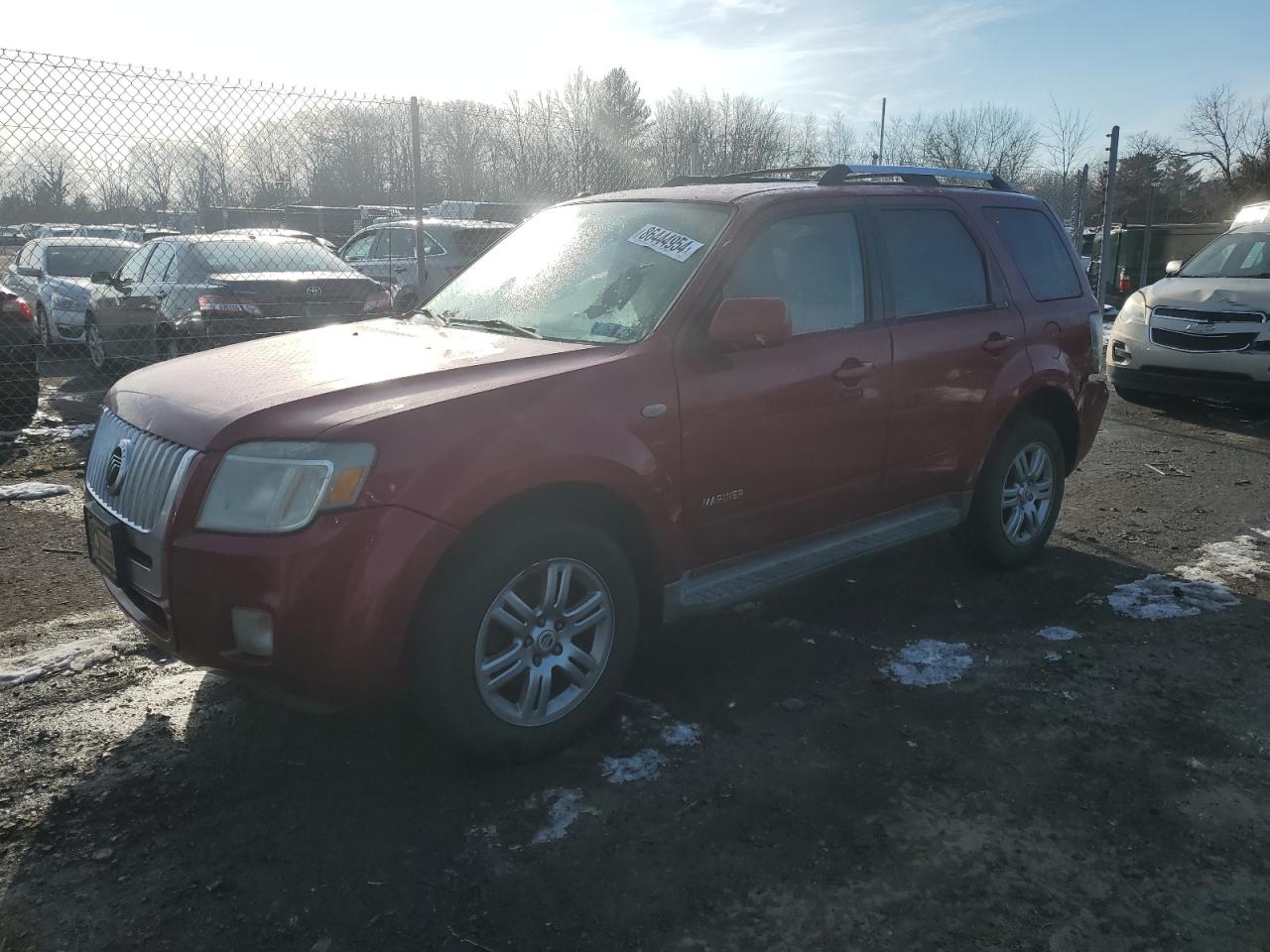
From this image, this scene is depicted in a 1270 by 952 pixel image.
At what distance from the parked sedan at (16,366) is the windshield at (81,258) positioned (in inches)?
208

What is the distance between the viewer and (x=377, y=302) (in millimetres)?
9555

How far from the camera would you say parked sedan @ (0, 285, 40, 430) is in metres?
8.03

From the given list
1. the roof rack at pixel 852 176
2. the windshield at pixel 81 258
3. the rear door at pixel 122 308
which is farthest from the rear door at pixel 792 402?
the windshield at pixel 81 258

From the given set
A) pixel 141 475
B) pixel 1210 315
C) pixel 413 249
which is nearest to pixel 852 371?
pixel 141 475

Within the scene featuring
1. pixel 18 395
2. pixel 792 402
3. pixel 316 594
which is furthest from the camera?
pixel 18 395

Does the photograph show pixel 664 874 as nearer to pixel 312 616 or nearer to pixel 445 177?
pixel 312 616

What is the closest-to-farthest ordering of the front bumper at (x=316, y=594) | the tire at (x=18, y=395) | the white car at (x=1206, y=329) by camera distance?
the front bumper at (x=316, y=594) → the tire at (x=18, y=395) → the white car at (x=1206, y=329)

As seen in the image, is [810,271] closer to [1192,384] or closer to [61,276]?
[1192,384]

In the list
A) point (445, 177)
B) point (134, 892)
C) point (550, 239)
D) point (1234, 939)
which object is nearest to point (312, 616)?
point (134, 892)

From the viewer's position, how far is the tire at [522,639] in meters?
2.92

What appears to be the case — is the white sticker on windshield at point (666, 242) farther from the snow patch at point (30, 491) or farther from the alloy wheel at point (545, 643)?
the snow patch at point (30, 491)

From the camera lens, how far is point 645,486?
10.9ft

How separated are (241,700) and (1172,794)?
124 inches

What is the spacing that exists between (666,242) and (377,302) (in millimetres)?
6307
